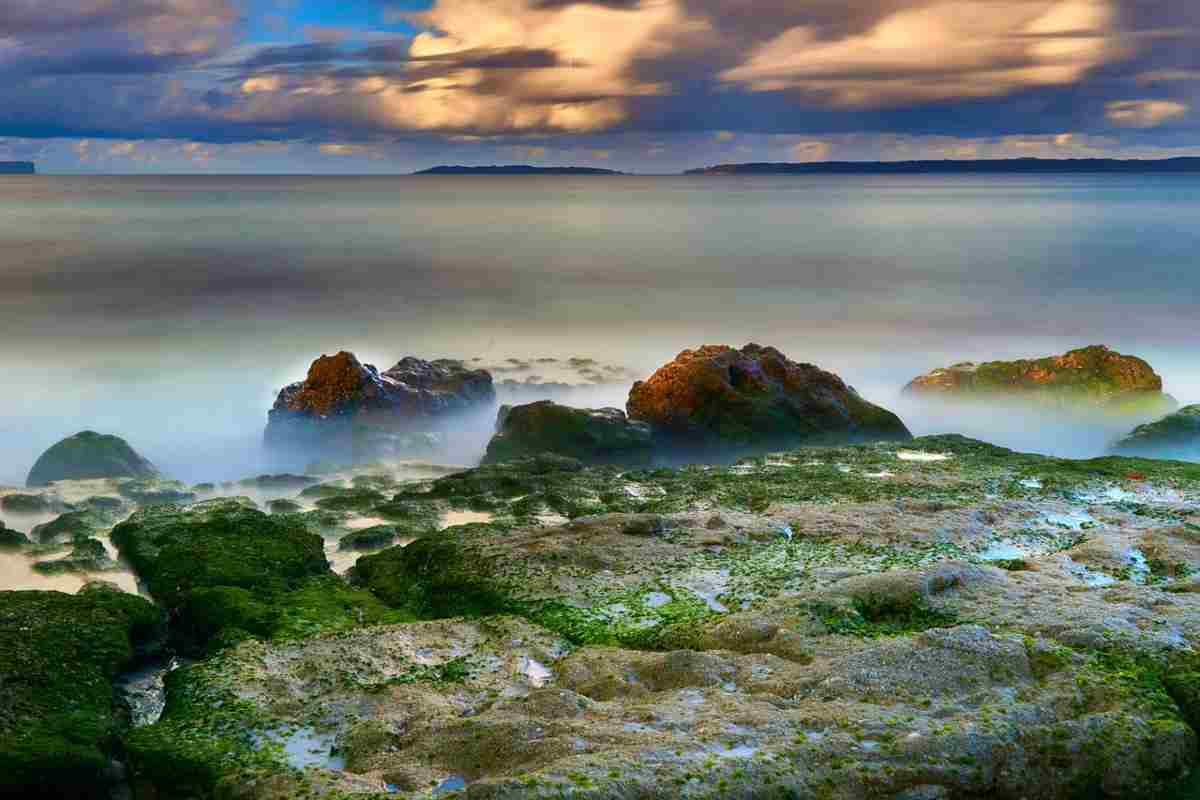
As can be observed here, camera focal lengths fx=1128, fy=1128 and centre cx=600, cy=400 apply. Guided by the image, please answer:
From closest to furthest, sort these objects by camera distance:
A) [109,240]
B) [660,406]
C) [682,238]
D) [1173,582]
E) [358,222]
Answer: [1173,582] → [660,406] → [109,240] → [682,238] → [358,222]

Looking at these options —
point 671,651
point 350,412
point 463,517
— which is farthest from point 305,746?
point 350,412

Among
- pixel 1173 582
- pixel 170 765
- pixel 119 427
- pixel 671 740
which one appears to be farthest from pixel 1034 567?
pixel 119 427

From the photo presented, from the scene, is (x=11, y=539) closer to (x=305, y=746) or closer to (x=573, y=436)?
(x=305, y=746)

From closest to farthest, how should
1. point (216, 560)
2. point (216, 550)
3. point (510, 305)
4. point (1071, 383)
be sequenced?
point (216, 560), point (216, 550), point (1071, 383), point (510, 305)

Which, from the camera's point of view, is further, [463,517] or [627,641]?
[463,517]

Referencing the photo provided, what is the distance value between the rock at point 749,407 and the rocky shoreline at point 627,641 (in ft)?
19.4

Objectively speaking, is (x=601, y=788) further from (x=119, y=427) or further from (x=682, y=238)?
(x=682, y=238)

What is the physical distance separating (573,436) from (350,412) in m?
8.07

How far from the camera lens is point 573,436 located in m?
31.4

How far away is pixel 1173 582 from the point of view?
17.5 metres

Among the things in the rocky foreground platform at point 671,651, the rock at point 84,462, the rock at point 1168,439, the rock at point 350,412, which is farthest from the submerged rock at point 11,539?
the rock at point 1168,439

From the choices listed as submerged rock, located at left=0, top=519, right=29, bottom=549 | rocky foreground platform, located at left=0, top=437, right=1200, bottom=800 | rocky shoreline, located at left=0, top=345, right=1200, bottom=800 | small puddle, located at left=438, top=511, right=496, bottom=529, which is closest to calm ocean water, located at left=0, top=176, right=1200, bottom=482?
submerged rock, located at left=0, top=519, right=29, bottom=549

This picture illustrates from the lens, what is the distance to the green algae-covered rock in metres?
12.7

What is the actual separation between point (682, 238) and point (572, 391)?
228 ft
